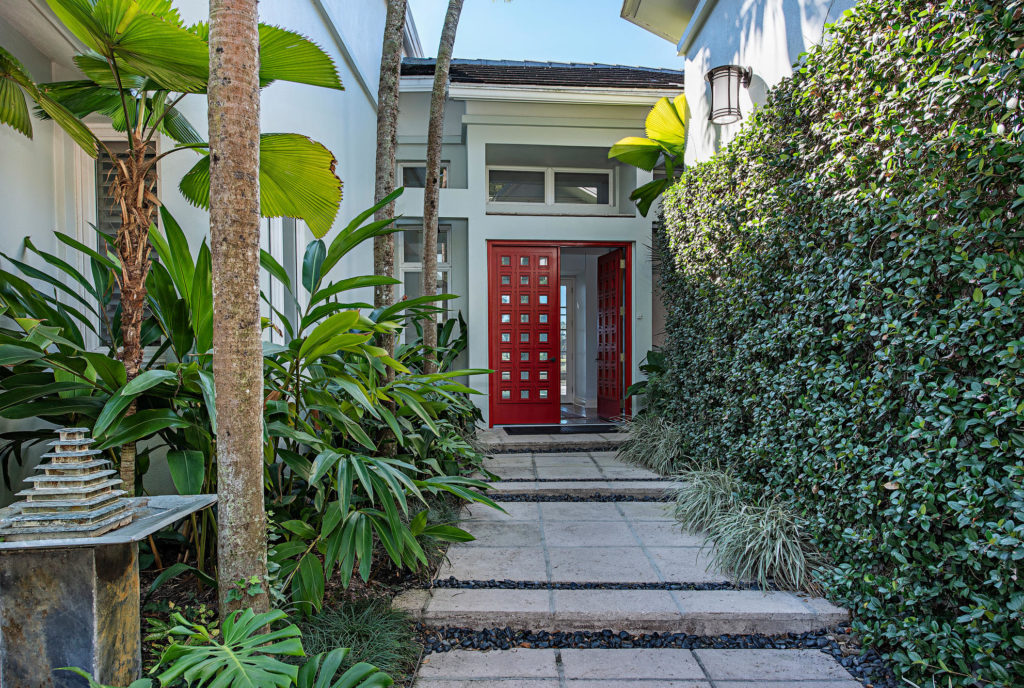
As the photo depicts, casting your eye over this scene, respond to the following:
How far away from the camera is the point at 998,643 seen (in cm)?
171

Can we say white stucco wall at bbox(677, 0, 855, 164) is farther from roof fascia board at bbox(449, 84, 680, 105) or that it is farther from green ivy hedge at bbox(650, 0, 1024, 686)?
roof fascia board at bbox(449, 84, 680, 105)

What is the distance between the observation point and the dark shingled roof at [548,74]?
6.71 m

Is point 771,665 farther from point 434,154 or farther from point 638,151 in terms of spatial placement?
point 638,151

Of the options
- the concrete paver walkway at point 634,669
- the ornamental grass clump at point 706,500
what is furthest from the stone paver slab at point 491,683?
the ornamental grass clump at point 706,500

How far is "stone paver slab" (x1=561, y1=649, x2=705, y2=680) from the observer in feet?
6.95

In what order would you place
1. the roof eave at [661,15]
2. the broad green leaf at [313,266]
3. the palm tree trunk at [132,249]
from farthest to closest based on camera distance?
the roof eave at [661,15] < the broad green leaf at [313,266] < the palm tree trunk at [132,249]

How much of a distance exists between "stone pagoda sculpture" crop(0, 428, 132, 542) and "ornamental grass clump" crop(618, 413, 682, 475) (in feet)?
13.5

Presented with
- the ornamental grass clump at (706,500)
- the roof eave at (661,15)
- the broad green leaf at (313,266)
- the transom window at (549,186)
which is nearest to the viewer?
the broad green leaf at (313,266)

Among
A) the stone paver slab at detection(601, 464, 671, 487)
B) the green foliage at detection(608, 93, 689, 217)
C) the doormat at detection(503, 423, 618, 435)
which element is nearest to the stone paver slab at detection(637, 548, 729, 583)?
the stone paver slab at detection(601, 464, 671, 487)

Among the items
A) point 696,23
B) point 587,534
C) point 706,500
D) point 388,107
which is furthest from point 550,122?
point 587,534

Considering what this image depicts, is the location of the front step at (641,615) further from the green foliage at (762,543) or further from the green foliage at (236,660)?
the green foliage at (236,660)

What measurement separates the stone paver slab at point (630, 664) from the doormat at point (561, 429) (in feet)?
13.9

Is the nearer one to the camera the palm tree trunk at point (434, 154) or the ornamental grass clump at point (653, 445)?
the palm tree trunk at point (434, 154)

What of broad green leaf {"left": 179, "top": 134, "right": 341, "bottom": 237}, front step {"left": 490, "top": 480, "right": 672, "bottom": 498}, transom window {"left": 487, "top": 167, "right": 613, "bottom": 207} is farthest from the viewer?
transom window {"left": 487, "top": 167, "right": 613, "bottom": 207}
